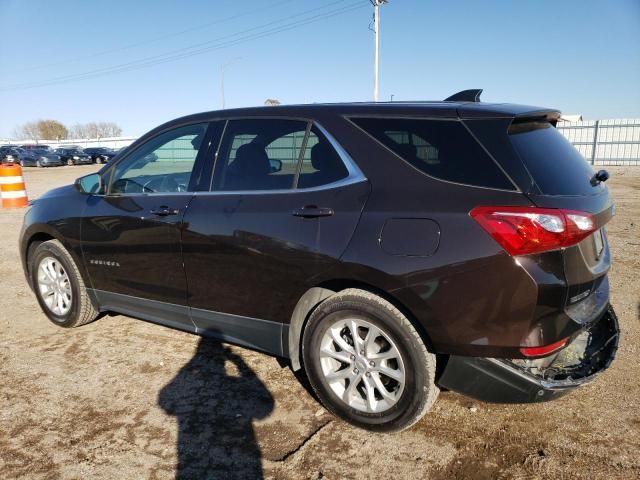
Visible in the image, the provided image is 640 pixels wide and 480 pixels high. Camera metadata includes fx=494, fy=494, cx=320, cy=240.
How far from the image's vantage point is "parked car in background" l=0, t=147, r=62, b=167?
124 feet

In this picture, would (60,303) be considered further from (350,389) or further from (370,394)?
(370,394)

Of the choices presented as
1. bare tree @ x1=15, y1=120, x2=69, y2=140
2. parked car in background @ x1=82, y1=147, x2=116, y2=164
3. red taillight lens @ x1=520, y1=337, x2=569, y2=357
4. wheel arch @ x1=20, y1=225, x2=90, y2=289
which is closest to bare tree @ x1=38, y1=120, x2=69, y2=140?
bare tree @ x1=15, y1=120, x2=69, y2=140

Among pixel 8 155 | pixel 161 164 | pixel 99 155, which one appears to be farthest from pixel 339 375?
pixel 99 155

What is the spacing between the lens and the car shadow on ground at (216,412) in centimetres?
246

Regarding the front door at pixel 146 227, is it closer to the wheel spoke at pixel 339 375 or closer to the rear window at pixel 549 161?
the wheel spoke at pixel 339 375

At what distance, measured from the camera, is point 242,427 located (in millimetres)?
2791

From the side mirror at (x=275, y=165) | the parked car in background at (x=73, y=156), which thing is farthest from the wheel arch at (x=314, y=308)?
the parked car in background at (x=73, y=156)

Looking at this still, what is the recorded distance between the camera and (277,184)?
2.99 m

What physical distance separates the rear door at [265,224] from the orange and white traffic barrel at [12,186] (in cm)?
1029

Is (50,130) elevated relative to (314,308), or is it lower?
elevated

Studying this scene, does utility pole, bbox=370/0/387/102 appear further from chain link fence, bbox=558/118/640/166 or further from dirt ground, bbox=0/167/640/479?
dirt ground, bbox=0/167/640/479

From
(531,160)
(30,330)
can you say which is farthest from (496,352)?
(30,330)

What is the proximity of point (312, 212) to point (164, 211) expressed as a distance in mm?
1210

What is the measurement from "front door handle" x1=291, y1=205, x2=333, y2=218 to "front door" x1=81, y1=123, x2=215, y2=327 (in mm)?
921
